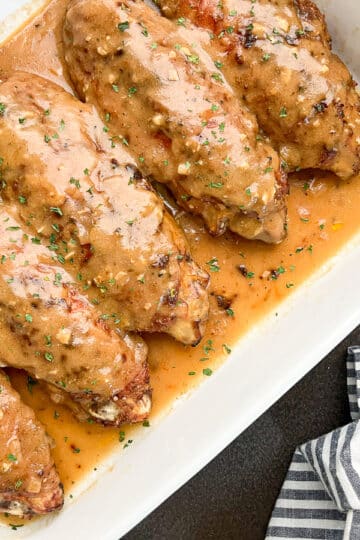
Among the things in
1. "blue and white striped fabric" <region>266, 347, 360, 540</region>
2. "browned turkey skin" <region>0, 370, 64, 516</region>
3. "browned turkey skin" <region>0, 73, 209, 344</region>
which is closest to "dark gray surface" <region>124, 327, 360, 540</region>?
"blue and white striped fabric" <region>266, 347, 360, 540</region>

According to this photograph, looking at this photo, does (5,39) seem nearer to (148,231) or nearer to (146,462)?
(148,231)

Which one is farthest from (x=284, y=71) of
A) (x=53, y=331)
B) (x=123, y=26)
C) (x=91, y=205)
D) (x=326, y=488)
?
(x=326, y=488)

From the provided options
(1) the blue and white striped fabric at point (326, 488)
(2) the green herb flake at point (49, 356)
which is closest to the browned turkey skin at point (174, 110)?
(2) the green herb flake at point (49, 356)

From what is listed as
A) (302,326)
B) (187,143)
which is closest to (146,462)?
(302,326)

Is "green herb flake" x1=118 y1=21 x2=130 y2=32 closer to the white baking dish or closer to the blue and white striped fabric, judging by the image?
the white baking dish

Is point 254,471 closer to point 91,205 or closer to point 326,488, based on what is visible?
point 326,488

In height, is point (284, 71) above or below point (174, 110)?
above
